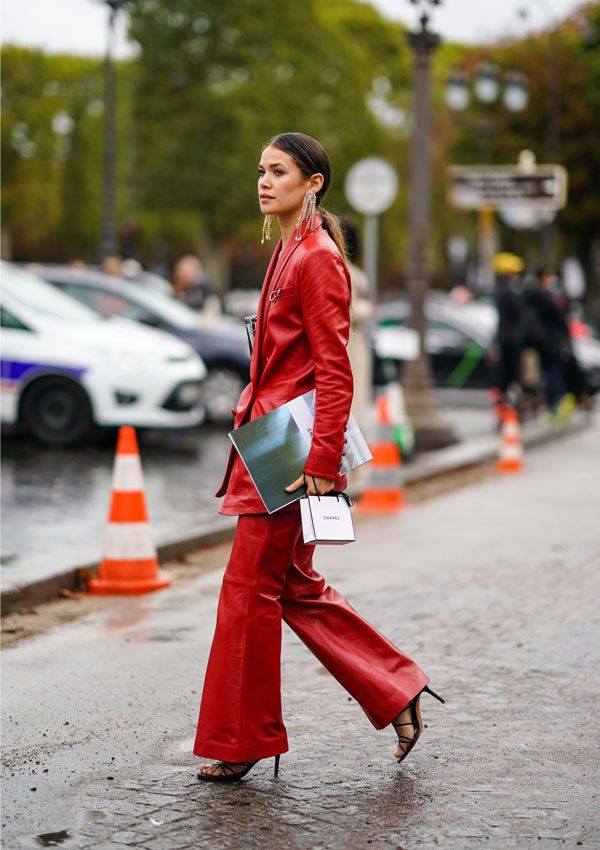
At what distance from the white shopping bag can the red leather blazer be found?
8 centimetres

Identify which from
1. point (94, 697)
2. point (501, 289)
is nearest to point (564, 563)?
point (94, 697)

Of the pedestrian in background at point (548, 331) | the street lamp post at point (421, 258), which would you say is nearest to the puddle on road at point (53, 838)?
the street lamp post at point (421, 258)

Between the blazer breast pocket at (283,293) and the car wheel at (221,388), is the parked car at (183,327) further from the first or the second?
the blazer breast pocket at (283,293)

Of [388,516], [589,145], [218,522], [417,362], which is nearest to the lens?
[218,522]

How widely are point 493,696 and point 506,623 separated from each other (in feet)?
4.84

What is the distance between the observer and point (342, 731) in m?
5.53

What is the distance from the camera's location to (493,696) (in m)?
6.02

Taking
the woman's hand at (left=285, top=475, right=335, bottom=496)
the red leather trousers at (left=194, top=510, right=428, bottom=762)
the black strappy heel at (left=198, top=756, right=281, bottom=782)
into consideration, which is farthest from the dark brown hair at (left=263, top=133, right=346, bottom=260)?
the black strappy heel at (left=198, top=756, right=281, bottom=782)

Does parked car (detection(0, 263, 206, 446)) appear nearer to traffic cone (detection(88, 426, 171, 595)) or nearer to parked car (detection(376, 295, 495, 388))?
traffic cone (detection(88, 426, 171, 595))

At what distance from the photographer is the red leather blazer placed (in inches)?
183

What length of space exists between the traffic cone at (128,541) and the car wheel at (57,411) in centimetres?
619

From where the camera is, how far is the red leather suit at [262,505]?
466 centimetres

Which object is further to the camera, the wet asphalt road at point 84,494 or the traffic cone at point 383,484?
the traffic cone at point 383,484

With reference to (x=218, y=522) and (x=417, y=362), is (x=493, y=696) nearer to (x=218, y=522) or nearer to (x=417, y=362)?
(x=218, y=522)
